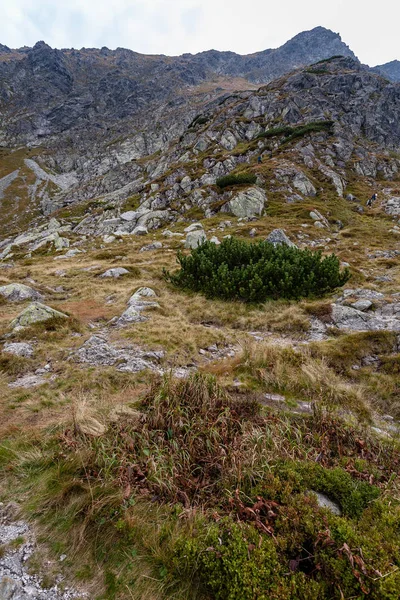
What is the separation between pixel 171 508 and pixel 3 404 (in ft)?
16.5

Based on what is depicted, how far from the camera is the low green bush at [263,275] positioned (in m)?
14.2

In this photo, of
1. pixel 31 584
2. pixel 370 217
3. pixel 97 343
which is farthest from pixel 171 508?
pixel 370 217

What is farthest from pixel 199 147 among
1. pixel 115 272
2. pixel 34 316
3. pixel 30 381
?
pixel 30 381

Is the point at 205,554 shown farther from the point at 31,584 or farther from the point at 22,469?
the point at 22,469

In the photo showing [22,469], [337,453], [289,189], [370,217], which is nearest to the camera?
[22,469]

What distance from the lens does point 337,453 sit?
15.5 ft

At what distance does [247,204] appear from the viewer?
39.2 metres

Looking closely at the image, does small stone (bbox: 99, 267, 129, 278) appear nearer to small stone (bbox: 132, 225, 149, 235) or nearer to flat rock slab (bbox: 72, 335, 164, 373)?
flat rock slab (bbox: 72, 335, 164, 373)

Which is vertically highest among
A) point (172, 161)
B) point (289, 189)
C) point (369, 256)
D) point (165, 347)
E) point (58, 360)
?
point (172, 161)

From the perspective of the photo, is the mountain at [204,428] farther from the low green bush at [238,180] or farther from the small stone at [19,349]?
the low green bush at [238,180]

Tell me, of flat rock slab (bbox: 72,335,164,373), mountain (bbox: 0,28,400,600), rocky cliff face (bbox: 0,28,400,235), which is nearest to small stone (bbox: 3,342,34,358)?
mountain (bbox: 0,28,400,600)

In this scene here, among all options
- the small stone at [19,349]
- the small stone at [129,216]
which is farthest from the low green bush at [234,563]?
the small stone at [129,216]

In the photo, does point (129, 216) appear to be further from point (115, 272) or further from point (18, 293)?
point (18, 293)

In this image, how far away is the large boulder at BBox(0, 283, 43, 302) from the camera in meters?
15.4
